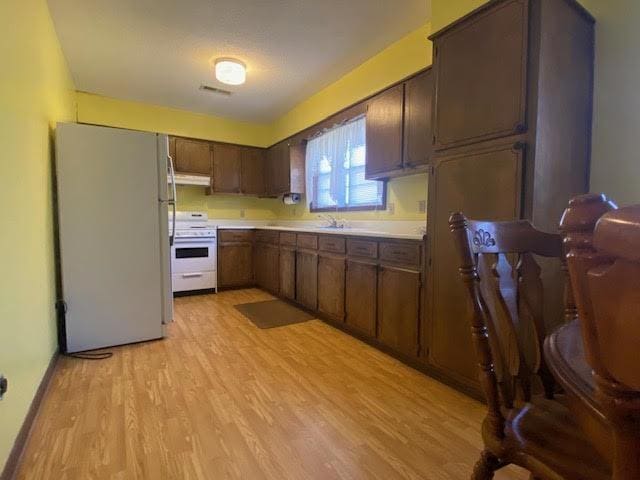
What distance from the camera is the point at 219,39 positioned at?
291 centimetres

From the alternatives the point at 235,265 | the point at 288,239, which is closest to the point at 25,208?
the point at 288,239

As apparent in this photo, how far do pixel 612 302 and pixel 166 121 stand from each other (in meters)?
5.28

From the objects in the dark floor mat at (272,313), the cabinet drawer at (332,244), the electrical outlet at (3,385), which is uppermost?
the cabinet drawer at (332,244)

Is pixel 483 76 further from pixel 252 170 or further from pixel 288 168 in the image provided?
pixel 252 170

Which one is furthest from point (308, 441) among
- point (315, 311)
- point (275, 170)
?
point (275, 170)

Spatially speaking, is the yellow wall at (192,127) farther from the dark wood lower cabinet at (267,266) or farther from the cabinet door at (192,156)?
the dark wood lower cabinet at (267,266)

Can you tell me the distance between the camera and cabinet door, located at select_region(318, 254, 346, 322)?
120 inches

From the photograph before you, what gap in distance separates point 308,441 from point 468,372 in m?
0.98

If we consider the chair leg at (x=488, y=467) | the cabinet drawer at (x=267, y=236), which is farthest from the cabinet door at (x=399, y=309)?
the cabinet drawer at (x=267, y=236)

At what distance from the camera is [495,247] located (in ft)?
3.11

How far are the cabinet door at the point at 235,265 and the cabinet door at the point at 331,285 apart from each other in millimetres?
1809

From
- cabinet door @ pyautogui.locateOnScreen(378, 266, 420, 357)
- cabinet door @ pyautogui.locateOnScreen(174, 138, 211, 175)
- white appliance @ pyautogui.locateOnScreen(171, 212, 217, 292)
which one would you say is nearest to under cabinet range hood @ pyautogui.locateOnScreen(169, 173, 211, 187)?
cabinet door @ pyautogui.locateOnScreen(174, 138, 211, 175)

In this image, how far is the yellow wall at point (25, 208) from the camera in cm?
146

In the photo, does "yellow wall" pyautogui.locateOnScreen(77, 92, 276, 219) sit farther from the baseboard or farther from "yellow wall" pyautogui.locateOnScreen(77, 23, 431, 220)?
the baseboard
